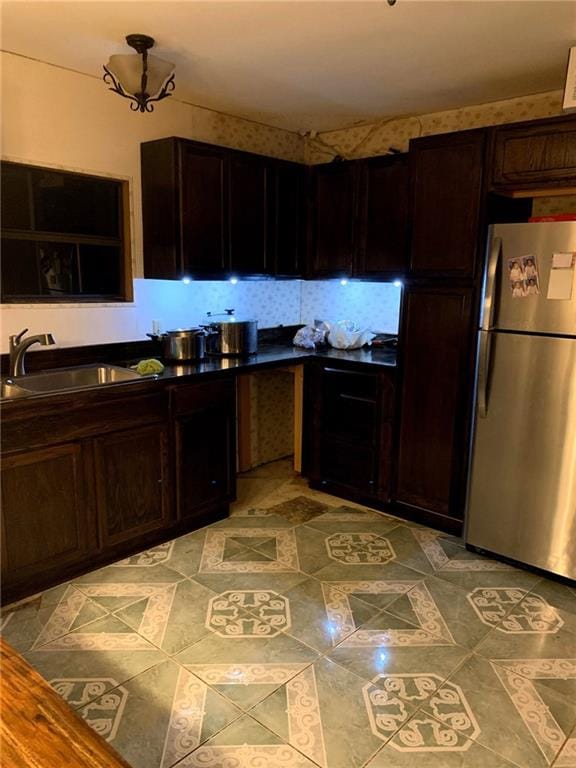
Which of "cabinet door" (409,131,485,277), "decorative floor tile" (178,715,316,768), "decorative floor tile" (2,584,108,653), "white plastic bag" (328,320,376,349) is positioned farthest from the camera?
"white plastic bag" (328,320,376,349)

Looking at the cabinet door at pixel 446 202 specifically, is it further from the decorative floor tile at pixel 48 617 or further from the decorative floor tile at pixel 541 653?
the decorative floor tile at pixel 48 617

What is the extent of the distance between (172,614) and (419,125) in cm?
334

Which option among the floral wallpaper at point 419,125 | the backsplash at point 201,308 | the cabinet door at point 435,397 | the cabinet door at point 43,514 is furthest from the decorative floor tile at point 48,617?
the floral wallpaper at point 419,125

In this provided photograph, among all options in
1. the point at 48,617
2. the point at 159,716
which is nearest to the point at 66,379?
the point at 48,617

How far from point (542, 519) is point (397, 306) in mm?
1795

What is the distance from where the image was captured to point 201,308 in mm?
3834

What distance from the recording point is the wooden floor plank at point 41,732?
3.17ft

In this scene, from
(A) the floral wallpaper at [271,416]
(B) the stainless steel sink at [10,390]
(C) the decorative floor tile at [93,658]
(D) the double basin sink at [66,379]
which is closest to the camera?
(C) the decorative floor tile at [93,658]

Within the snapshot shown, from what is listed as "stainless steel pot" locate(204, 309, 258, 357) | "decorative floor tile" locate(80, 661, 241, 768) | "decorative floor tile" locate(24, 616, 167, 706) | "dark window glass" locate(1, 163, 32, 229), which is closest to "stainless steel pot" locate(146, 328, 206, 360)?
"stainless steel pot" locate(204, 309, 258, 357)

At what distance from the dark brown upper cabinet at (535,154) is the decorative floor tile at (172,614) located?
2.53 meters

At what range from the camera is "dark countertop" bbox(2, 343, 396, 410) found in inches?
108

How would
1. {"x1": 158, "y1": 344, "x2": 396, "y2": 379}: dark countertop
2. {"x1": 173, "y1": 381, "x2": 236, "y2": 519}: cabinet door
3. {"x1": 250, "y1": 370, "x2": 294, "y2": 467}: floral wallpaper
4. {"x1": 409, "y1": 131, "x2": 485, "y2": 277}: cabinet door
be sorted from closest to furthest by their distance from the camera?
1. {"x1": 409, "y1": 131, "x2": 485, "y2": 277}: cabinet door
2. {"x1": 173, "y1": 381, "x2": 236, "y2": 519}: cabinet door
3. {"x1": 158, "y1": 344, "x2": 396, "y2": 379}: dark countertop
4. {"x1": 250, "y1": 370, "x2": 294, "y2": 467}: floral wallpaper

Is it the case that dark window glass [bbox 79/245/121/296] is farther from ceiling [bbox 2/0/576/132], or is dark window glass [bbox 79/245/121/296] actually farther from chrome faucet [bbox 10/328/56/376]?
ceiling [bbox 2/0/576/132]

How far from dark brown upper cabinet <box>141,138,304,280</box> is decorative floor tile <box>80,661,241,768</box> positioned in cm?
213
